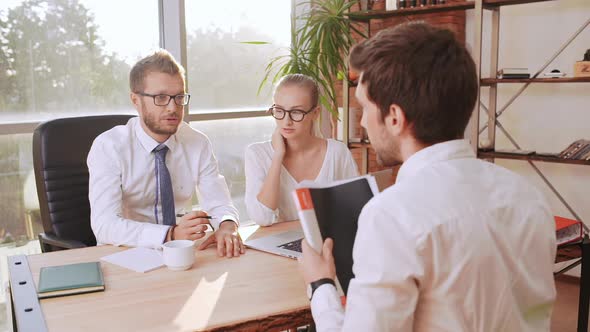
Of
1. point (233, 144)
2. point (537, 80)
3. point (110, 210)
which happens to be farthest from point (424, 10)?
point (110, 210)

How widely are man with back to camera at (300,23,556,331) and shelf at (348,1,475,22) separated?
264 centimetres

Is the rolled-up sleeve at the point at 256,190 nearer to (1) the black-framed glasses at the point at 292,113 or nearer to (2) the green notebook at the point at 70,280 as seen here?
(1) the black-framed glasses at the point at 292,113

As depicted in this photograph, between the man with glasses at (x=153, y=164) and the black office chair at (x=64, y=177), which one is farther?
the black office chair at (x=64, y=177)

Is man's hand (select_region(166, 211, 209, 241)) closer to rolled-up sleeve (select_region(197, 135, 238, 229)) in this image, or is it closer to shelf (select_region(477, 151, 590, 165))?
rolled-up sleeve (select_region(197, 135, 238, 229))

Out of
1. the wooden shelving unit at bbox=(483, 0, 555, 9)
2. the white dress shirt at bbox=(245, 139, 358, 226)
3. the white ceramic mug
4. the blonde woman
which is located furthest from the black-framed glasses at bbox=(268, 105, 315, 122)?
the wooden shelving unit at bbox=(483, 0, 555, 9)

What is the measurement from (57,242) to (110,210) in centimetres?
30

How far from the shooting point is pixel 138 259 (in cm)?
166

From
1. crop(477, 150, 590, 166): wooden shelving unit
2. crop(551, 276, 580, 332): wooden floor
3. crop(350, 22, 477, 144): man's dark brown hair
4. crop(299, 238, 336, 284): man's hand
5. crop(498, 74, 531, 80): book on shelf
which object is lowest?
crop(551, 276, 580, 332): wooden floor

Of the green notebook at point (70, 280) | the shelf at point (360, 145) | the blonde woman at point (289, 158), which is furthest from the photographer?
the shelf at point (360, 145)

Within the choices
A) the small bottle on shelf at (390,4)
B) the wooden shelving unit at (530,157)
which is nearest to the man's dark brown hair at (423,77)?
the wooden shelving unit at (530,157)

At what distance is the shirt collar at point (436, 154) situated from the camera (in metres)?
1.03

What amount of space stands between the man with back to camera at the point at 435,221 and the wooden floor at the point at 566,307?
221cm

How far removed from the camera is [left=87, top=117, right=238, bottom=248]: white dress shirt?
1.98 m

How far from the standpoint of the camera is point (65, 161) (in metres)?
2.28
